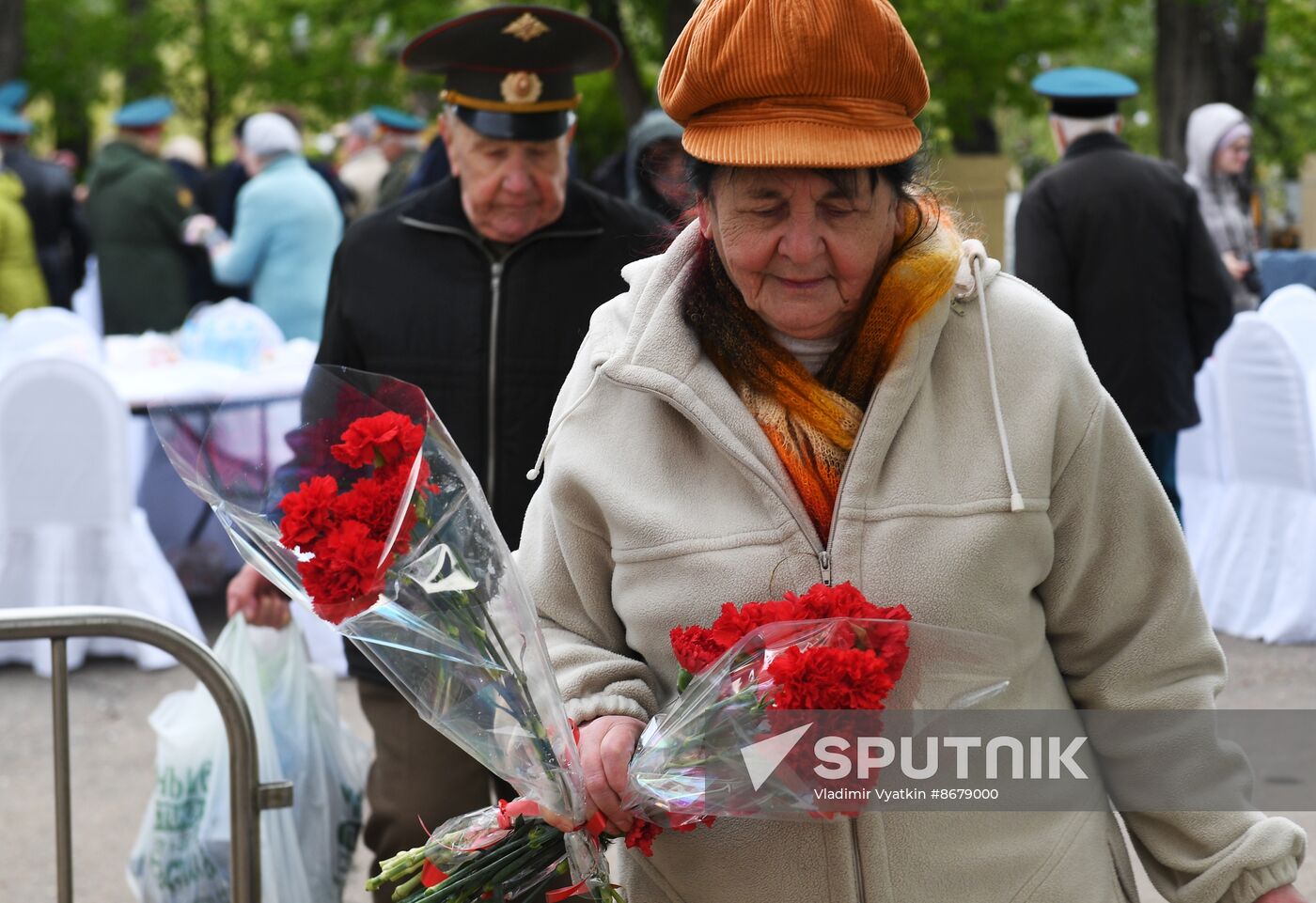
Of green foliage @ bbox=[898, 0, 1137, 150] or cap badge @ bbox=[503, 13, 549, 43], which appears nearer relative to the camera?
cap badge @ bbox=[503, 13, 549, 43]

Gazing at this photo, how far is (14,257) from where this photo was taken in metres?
11.1

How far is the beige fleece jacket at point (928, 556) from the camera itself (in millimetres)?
2094

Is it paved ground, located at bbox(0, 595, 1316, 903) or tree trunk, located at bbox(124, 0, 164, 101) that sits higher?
tree trunk, located at bbox(124, 0, 164, 101)

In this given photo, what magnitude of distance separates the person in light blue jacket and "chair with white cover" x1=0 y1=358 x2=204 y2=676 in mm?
2008

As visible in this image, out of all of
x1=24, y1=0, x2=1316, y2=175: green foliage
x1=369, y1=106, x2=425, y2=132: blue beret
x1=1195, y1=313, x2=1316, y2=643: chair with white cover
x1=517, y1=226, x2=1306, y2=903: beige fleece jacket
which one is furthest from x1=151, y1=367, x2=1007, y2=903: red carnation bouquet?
x1=369, y1=106, x2=425, y2=132: blue beret

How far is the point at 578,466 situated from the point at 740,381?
239 mm

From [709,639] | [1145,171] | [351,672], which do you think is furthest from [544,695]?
[1145,171]

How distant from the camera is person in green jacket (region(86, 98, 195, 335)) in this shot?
1071 cm

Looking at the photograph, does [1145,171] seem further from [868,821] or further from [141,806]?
[868,821]

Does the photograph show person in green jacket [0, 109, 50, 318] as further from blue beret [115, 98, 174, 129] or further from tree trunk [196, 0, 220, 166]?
tree trunk [196, 0, 220, 166]

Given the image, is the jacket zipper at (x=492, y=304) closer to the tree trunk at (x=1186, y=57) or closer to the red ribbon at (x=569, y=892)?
the red ribbon at (x=569, y=892)

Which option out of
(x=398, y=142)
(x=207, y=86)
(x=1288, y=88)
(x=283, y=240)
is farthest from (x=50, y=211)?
(x=1288, y=88)

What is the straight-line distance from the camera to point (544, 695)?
2045mm

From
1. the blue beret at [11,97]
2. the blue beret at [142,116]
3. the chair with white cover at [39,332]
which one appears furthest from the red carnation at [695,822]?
the blue beret at [11,97]
